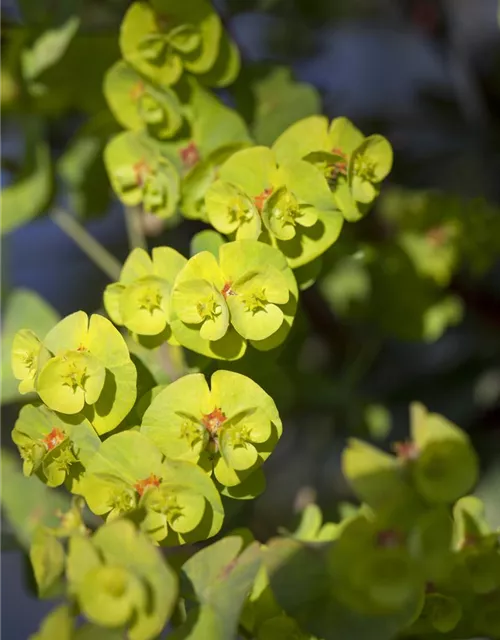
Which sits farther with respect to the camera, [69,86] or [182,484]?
[69,86]

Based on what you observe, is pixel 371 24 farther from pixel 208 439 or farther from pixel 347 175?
pixel 208 439

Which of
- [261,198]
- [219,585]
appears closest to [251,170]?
[261,198]

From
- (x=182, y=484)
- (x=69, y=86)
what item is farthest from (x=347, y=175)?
(x=69, y=86)

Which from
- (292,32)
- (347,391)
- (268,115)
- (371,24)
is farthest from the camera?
(371,24)

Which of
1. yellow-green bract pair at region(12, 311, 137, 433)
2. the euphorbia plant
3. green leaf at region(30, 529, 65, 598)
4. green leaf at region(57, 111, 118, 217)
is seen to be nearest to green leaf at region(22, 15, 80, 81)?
green leaf at region(57, 111, 118, 217)

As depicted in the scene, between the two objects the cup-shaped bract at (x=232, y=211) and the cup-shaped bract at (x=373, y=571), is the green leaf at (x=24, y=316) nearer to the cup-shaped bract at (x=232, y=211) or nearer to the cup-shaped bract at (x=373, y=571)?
the cup-shaped bract at (x=232, y=211)

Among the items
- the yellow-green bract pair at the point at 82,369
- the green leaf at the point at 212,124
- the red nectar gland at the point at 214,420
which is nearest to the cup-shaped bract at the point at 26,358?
the yellow-green bract pair at the point at 82,369
